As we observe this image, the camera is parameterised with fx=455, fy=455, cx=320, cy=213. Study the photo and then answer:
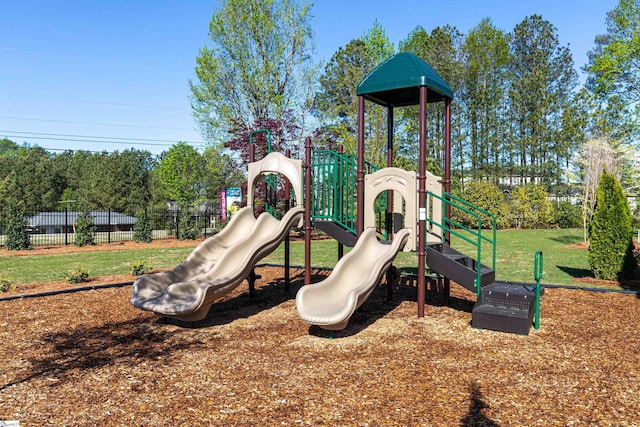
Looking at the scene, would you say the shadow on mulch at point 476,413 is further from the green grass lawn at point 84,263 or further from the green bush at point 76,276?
the green grass lawn at point 84,263

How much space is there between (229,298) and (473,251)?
32.2ft

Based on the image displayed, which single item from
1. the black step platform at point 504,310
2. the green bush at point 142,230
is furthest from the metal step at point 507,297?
A: the green bush at point 142,230

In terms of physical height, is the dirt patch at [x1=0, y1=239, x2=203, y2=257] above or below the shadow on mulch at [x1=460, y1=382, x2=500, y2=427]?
above

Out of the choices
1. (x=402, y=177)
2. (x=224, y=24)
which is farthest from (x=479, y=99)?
(x=402, y=177)

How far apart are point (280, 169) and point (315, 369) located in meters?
3.95

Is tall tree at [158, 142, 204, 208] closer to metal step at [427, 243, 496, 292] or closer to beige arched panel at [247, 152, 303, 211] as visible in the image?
beige arched panel at [247, 152, 303, 211]

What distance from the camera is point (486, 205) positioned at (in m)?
26.7

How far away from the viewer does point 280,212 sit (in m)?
20.8

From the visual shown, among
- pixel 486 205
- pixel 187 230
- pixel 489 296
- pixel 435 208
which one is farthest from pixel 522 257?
pixel 187 230

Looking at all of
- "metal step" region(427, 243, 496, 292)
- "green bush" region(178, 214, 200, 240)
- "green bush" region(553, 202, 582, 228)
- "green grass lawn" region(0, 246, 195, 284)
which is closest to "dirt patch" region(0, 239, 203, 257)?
"green bush" region(178, 214, 200, 240)

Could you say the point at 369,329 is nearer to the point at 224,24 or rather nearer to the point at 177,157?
the point at 224,24

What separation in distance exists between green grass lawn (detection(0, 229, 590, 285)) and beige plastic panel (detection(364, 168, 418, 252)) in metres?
4.12

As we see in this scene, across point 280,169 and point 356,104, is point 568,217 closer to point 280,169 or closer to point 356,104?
point 356,104

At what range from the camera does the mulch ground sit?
146 inches
